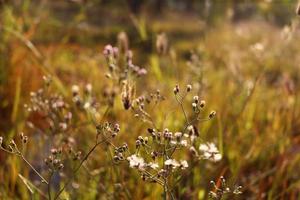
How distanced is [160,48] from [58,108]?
57 cm

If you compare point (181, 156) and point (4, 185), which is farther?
point (181, 156)

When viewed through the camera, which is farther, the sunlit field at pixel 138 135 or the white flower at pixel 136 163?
the sunlit field at pixel 138 135

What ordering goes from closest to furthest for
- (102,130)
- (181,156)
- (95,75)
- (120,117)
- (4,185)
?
1. (102,130)
2. (4,185)
3. (181,156)
4. (120,117)
5. (95,75)

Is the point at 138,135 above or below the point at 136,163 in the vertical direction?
above

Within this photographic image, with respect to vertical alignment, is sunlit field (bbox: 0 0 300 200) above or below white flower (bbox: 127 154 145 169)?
above

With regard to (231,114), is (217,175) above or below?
below

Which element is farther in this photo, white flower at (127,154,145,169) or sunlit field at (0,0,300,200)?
sunlit field at (0,0,300,200)

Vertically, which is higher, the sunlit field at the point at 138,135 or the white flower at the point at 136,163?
the sunlit field at the point at 138,135

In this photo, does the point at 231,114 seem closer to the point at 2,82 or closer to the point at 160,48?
the point at 160,48

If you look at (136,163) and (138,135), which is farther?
(138,135)

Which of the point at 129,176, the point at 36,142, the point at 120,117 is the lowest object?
the point at 129,176

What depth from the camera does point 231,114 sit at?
354 centimetres

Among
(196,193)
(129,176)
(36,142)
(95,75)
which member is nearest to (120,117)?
(36,142)

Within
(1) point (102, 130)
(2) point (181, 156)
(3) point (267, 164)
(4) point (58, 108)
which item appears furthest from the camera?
(3) point (267, 164)
